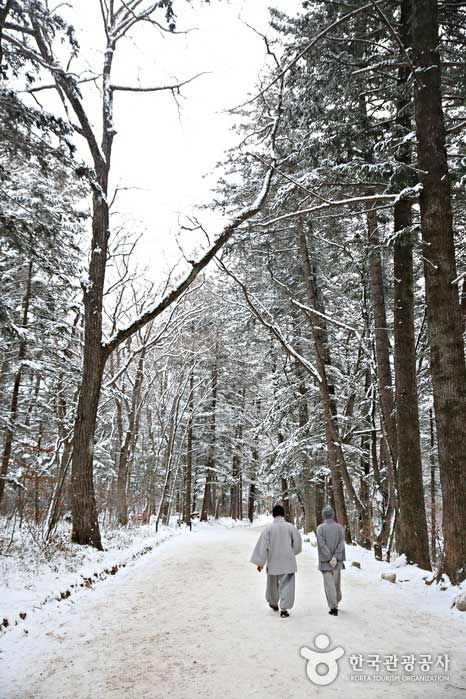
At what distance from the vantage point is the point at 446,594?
244 inches

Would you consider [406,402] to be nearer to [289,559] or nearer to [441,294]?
[441,294]

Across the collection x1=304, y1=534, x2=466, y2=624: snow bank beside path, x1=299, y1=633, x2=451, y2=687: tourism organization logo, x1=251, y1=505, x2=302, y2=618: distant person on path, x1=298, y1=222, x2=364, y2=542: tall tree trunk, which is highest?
x1=298, y1=222, x2=364, y2=542: tall tree trunk

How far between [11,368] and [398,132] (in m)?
16.1

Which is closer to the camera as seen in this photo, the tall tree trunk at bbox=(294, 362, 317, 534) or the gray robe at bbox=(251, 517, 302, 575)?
the gray robe at bbox=(251, 517, 302, 575)

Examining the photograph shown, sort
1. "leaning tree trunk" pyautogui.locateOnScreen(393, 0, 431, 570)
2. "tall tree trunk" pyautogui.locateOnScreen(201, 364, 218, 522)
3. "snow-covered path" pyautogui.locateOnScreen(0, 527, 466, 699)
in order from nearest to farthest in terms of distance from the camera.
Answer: "snow-covered path" pyautogui.locateOnScreen(0, 527, 466, 699) < "leaning tree trunk" pyautogui.locateOnScreen(393, 0, 431, 570) < "tall tree trunk" pyautogui.locateOnScreen(201, 364, 218, 522)

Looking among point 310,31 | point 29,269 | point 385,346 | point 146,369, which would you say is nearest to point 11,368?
point 29,269

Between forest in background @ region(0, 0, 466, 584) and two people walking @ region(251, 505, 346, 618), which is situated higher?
forest in background @ region(0, 0, 466, 584)

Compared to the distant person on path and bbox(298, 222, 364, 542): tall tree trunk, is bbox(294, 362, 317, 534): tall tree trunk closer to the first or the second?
bbox(298, 222, 364, 542): tall tree trunk

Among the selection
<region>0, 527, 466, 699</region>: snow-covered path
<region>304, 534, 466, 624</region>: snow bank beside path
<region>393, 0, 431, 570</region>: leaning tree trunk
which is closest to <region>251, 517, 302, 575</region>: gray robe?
<region>0, 527, 466, 699</region>: snow-covered path

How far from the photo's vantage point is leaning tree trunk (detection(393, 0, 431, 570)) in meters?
8.40

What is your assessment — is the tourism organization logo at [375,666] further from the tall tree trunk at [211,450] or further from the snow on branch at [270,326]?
the tall tree trunk at [211,450]

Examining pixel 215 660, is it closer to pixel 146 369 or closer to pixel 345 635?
pixel 345 635

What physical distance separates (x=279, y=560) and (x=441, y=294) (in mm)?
4804

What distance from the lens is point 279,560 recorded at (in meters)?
6.11
